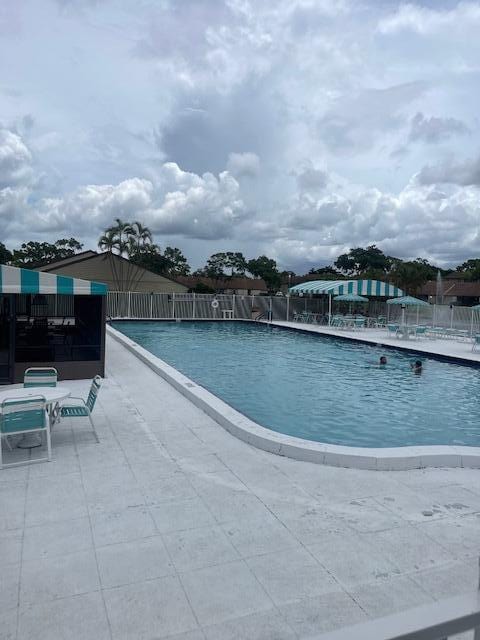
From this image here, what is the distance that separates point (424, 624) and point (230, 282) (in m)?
72.6

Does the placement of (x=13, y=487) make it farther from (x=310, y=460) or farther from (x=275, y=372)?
(x=275, y=372)

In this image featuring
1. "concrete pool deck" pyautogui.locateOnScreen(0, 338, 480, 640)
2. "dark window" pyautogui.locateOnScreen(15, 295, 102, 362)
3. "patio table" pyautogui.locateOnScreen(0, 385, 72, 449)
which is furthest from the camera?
"dark window" pyautogui.locateOnScreen(15, 295, 102, 362)

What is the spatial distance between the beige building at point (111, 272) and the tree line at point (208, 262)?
0.11m

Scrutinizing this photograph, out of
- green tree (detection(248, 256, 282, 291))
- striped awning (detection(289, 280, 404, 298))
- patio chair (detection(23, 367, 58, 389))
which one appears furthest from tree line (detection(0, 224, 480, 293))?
patio chair (detection(23, 367, 58, 389))

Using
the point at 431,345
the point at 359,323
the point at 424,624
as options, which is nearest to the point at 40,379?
the point at 424,624

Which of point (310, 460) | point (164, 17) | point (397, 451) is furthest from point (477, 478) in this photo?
point (164, 17)

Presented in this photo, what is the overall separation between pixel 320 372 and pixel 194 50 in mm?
8786

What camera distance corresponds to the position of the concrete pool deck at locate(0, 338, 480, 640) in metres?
2.88

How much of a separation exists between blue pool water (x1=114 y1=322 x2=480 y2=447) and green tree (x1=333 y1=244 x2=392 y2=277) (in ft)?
205

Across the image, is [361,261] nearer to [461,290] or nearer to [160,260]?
[461,290]

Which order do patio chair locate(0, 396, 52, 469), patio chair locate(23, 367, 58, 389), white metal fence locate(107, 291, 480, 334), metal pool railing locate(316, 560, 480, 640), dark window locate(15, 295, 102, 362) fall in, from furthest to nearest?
white metal fence locate(107, 291, 480, 334)
dark window locate(15, 295, 102, 362)
patio chair locate(23, 367, 58, 389)
patio chair locate(0, 396, 52, 469)
metal pool railing locate(316, 560, 480, 640)

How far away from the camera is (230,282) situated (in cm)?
7344

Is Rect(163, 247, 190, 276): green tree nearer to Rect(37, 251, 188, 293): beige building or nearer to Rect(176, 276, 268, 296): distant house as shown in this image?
Rect(176, 276, 268, 296): distant house

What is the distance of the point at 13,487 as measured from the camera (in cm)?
470
